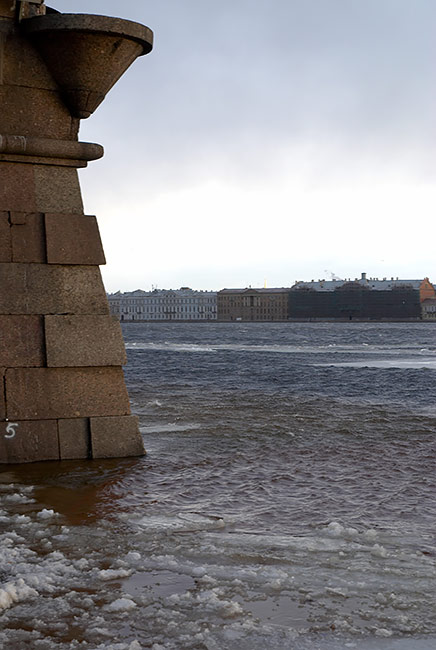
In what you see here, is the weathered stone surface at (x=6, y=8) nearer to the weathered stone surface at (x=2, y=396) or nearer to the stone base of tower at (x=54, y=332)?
the stone base of tower at (x=54, y=332)

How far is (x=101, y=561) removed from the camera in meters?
3.35

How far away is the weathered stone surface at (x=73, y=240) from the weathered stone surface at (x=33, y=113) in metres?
0.59

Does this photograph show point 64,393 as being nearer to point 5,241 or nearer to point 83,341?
point 83,341

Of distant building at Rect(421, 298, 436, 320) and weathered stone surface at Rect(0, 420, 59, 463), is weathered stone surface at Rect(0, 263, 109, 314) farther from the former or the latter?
distant building at Rect(421, 298, 436, 320)

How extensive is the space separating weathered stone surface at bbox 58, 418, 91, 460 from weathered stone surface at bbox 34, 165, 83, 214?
146cm

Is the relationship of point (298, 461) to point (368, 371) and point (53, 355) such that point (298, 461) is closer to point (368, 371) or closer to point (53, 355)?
point (53, 355)

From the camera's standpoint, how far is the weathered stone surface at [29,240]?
217 inches

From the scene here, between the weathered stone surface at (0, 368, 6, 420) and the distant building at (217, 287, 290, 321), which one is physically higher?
the distant building at (217, 287, 290, 321)

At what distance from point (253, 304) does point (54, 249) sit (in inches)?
5523

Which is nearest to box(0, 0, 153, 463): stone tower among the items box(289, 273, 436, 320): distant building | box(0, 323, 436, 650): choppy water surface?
box(0, 323, 436, 650): choppy water surface

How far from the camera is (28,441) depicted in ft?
17.8

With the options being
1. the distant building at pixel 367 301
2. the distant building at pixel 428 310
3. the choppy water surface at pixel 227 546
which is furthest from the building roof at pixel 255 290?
the choppy water surface at pixel 227 546

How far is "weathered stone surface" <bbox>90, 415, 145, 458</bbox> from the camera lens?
5.64 meters

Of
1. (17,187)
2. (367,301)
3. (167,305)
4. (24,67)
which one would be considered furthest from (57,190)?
(167,305)
